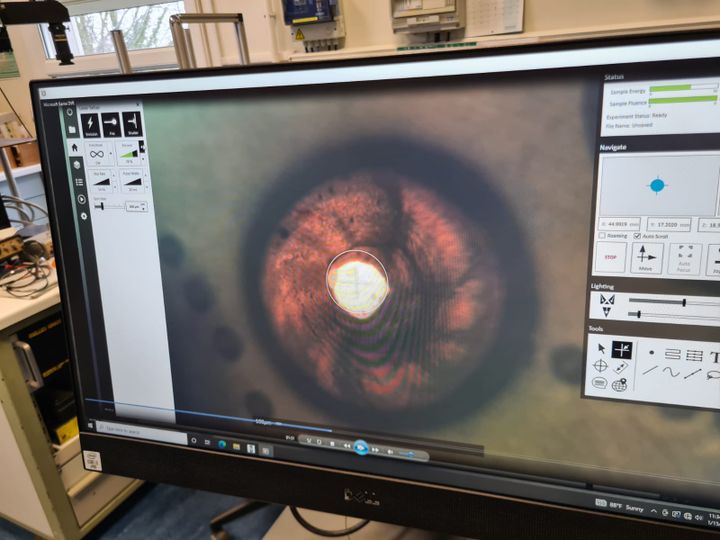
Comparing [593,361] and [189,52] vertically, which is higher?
[189,52]

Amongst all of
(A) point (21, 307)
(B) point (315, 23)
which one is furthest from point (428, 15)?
(A) point (21, 307)

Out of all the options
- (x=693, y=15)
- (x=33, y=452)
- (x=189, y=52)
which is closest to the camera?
(x=189, y=52)

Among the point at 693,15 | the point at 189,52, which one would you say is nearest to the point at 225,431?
the point at 189,52

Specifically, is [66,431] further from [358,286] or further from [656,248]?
[656,248]

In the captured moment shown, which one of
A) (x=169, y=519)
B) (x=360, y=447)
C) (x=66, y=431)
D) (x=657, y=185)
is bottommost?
(x=169, y=519)

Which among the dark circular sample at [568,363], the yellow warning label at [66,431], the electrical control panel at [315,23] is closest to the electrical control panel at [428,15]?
the electrical control panel at [315,23]

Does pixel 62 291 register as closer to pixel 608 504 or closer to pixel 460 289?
pixel 460 289
